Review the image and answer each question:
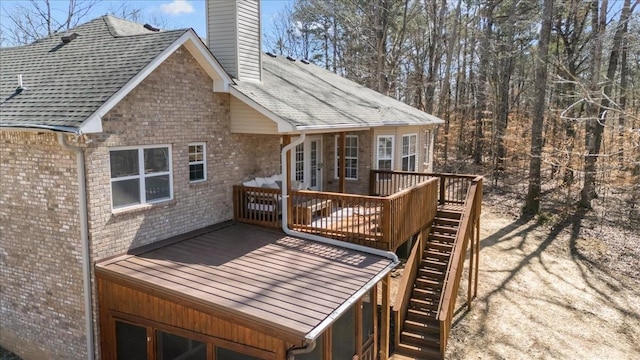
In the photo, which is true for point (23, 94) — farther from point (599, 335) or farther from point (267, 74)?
point (599, 335)

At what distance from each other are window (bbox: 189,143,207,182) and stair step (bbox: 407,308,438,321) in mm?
6005

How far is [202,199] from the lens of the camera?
32.3ft

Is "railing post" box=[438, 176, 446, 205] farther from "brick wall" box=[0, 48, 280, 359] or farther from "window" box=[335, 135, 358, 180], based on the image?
"brick wall" box=[0, 48, 280, 359]

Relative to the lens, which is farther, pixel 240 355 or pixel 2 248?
pixel 2 248

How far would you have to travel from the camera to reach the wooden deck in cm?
627

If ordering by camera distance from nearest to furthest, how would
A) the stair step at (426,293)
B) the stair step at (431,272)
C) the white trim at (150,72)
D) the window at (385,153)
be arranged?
the white trim at (150,72) < the stair step at (426,293) < the stair step at (431,272) < the window at (385,153)

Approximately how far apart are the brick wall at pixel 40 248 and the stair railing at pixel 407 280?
6.34 m

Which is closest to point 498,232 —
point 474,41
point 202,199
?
point 202,199

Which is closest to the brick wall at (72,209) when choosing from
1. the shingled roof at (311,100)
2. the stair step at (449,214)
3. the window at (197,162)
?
the window at (197,162)

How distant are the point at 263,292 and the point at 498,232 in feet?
48.4

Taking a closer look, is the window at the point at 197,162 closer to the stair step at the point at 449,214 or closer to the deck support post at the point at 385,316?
the deck support post at the point at 385,316

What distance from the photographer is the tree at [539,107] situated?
19.9m

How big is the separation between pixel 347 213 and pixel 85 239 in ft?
17.1

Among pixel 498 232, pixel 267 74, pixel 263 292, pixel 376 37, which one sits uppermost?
pixel 376 37
